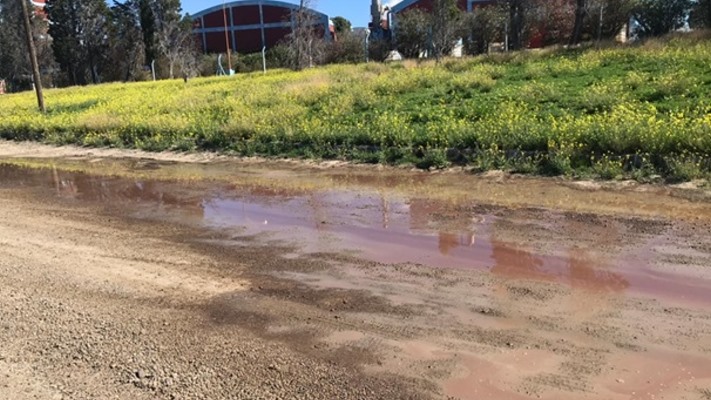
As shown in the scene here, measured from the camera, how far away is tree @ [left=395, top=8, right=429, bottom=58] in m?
47.7

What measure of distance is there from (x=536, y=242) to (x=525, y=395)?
12.0 feet

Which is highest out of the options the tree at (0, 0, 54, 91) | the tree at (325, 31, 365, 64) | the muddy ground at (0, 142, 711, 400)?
the tree at (0, 0, 54, 91)

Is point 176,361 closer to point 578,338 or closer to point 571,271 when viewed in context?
point 578,338

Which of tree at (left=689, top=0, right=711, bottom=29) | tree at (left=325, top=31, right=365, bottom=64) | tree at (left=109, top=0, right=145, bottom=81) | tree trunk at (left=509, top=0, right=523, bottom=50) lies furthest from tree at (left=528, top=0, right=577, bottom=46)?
tree at (left=109, top=0, right=145, bottom=81)

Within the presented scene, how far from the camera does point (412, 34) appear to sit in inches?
1917

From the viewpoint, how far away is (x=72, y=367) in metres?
4.66

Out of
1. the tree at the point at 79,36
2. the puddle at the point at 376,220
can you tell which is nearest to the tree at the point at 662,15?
the puddle at the point at 376,220

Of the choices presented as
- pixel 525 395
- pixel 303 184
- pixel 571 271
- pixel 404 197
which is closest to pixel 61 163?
pixel 303 184

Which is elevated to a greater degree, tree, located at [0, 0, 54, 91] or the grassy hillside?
tree, located at [0, 0, 54, 91]

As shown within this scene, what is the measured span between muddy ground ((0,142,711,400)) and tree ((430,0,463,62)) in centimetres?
2909

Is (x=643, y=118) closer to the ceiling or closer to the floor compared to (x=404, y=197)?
closer to the ceiling

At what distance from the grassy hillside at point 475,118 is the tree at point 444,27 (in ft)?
34.6

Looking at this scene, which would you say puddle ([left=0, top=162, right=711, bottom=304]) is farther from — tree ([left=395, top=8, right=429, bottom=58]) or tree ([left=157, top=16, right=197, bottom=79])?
tree ([left=157, top=16, right=197, bottom=79])

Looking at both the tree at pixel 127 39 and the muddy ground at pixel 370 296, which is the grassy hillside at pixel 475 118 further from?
the tree at pixel 127 39
